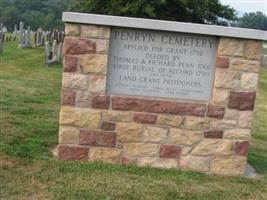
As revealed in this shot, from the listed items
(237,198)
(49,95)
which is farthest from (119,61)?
(49,95)

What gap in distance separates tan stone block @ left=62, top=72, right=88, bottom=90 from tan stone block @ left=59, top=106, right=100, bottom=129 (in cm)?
24

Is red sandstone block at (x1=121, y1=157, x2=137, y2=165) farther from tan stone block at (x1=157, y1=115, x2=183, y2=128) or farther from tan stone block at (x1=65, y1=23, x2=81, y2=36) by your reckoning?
tan stone block at (x1=65, y1=23, x2=81, y2=36)

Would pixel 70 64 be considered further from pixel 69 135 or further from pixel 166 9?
pixel 166 9

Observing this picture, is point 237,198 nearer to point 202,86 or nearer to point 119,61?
point 202,86

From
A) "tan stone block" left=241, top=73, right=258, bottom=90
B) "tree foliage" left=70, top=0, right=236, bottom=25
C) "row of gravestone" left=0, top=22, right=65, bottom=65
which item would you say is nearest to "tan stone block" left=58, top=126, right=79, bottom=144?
"tan stone block" left=241, top=73, right=258, bottom=90

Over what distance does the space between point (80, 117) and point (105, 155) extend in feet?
1.67

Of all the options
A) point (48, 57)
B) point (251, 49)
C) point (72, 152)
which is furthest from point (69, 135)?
point (48, 57)

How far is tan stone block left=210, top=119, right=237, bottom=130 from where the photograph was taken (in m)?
6.00

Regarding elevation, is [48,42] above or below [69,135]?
above

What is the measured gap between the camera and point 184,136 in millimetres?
5996

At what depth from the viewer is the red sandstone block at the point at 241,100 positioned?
5.98 meters

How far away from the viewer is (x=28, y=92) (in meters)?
11.8

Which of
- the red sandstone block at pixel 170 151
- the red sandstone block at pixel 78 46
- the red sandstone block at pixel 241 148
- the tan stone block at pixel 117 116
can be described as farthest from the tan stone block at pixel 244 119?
the red sandstone block at pixel 78 46

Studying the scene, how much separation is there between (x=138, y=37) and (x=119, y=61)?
0.34 meters
